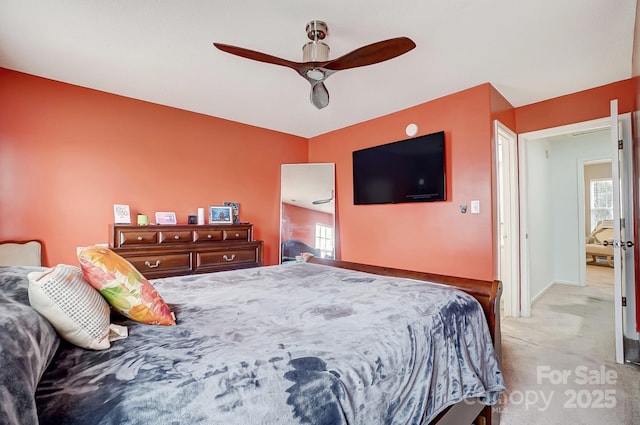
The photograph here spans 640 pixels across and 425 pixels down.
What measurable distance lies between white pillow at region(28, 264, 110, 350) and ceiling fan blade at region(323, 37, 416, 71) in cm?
178

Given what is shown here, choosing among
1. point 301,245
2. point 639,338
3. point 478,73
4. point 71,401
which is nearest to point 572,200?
point 639,338

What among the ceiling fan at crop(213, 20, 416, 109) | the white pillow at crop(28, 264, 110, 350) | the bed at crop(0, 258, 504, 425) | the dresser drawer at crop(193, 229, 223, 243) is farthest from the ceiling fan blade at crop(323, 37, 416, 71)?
the dresser drawer at crop(193, 229, 223, 243)

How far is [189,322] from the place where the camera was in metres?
1.14

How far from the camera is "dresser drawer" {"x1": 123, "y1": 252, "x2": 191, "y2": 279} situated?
2.80 metres

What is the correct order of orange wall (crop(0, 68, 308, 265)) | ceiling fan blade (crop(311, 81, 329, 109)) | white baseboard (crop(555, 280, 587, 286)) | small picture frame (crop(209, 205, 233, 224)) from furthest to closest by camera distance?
white baseboard (crop(555, 280, 587, 286)) < small picture frame (crop(209, 205, 233, 224)) < orange wall (crop(0, 68, 308, 265)) < ceiling fan blade (crop(311, 81, 329, 109))

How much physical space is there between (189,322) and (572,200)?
20.2 feet

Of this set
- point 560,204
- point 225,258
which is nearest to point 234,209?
point 225,258

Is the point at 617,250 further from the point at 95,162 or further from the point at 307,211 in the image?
the point at 95,162

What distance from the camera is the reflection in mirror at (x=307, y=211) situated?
173 inches

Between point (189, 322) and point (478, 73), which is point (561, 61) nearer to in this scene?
point (478, 73)

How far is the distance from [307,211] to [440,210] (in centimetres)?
195

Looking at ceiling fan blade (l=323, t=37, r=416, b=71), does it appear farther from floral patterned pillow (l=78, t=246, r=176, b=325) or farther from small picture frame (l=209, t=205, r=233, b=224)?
small picture frame (l=209, t=205, r=233, b=224)

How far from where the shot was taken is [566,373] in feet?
7.09

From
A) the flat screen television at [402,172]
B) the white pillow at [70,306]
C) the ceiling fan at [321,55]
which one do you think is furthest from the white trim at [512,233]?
the white pillow at [70,306]
